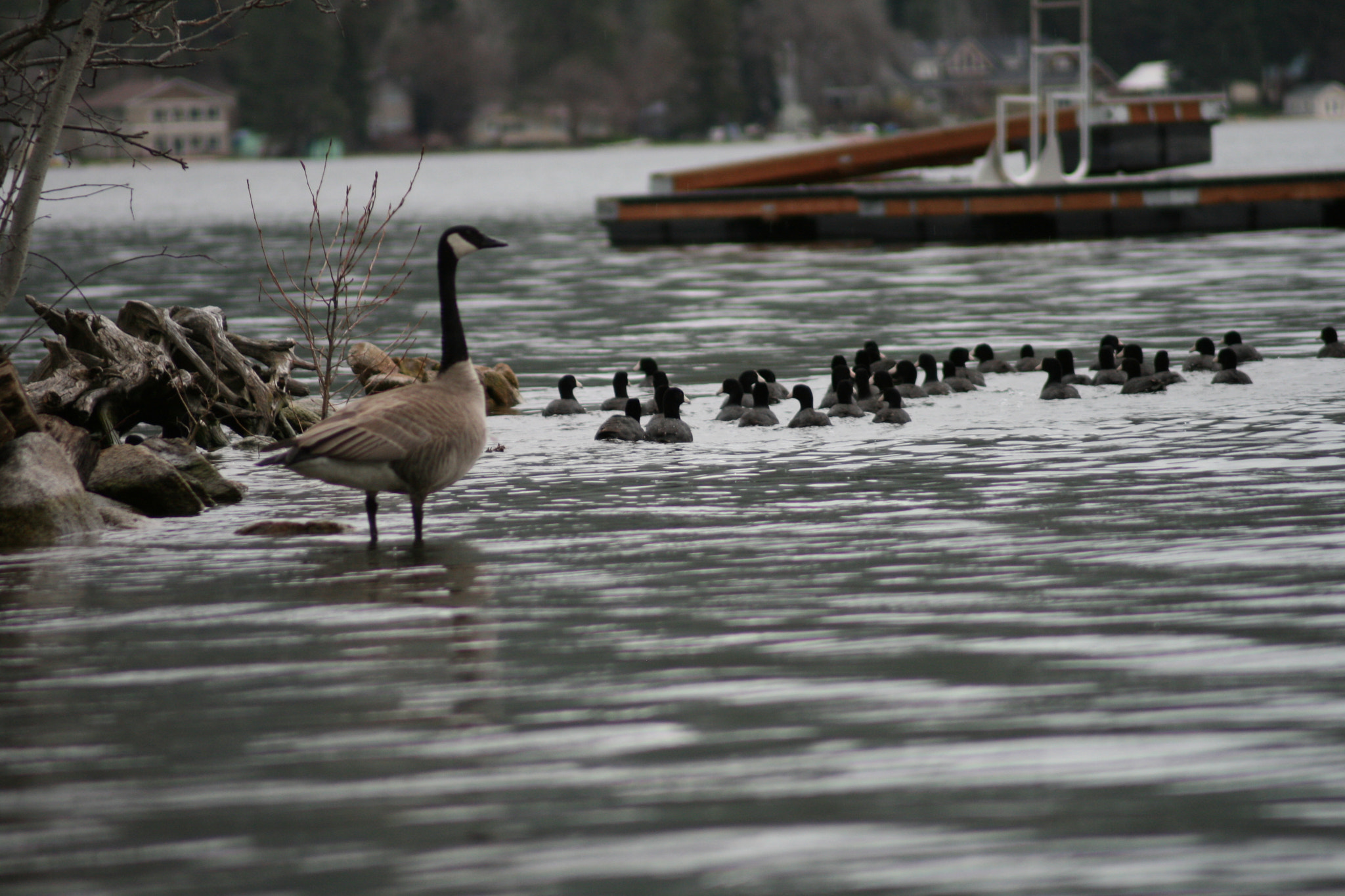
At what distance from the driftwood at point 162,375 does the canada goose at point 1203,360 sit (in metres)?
9.72

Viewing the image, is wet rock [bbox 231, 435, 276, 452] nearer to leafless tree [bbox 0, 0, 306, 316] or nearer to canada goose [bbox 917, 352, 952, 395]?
leafless tree [bbox 0, 0, 306, 316]

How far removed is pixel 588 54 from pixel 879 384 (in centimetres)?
18229

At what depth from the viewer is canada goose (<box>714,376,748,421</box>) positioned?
1664 centimetres

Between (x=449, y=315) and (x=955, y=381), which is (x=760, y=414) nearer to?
(x=955, y=381)

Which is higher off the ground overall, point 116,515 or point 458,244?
point 458,244

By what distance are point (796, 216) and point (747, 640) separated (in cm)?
3760

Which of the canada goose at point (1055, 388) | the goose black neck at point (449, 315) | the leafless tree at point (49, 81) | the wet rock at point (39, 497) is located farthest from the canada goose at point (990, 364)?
the wet rock at point (39, 497)

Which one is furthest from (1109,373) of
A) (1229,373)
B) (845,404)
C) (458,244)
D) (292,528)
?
(292,528)

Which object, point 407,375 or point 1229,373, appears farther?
point 407,375

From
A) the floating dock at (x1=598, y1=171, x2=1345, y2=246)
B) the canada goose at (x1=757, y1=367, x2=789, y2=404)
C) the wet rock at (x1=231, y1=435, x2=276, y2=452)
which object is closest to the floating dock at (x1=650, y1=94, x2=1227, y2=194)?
the floating dock at (x1=598, y1=171, x2=1345, y2=246)

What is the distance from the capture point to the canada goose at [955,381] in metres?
18.0

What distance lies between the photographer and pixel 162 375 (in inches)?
593

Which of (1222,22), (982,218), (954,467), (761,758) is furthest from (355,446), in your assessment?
(1222,22)

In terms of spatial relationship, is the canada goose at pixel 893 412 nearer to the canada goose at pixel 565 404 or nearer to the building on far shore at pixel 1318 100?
the canada goose at pixel 565 404
